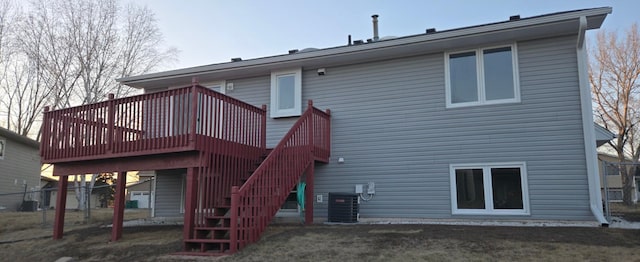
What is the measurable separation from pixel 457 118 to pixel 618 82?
61.6 ft

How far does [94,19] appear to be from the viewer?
19.1 meters

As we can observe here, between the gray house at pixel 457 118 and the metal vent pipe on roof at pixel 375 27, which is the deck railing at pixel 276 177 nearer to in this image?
the gray house at pixel 457 118

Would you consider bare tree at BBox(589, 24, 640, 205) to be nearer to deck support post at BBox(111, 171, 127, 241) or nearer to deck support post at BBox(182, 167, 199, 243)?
deck support post at BBox(182, 167, 199, 243)

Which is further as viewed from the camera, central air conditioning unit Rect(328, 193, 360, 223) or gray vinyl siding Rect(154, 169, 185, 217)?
gray vinyl siding Rect(154, 169, 185, 217)

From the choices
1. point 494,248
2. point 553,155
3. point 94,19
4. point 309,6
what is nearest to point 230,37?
point 309,6

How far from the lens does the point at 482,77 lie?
9070mm

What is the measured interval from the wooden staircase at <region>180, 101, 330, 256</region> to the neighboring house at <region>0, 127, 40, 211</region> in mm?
16842

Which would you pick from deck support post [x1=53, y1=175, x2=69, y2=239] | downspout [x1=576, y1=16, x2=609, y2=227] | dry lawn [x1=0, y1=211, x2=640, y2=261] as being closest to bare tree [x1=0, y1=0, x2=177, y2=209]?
deck support post [x1=53, y1=175, x2=69, y2=239]

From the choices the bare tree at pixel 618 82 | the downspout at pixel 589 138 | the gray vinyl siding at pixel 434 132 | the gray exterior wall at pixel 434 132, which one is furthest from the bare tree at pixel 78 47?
the bare tree at pixel 618 82

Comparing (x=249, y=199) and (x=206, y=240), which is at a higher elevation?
(x=249, y=199)

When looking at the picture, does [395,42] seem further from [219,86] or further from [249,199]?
[219,86]

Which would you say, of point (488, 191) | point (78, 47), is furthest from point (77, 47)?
point (488, 191)

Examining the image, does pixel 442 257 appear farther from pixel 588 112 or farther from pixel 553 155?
pixel 588 112

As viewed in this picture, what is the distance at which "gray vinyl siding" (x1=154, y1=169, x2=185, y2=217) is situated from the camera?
1164cm
